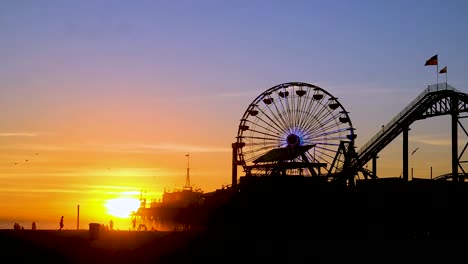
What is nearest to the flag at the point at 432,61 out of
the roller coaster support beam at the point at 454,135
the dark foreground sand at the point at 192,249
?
the roller coaster support beam at the point at 454,135

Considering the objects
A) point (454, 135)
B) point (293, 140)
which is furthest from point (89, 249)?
point (454, 135)

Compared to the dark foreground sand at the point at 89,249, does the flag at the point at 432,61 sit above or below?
above

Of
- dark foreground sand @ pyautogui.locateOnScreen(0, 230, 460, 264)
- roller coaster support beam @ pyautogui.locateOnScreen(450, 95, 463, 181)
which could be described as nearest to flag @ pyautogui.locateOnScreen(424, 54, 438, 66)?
roller coaster support beam @ pyautogui.locateOnScreen(450, 95, 463, 181)

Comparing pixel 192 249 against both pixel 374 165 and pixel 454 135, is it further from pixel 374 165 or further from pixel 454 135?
pixel 454 135

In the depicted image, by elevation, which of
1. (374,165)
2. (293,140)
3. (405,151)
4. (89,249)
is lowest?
(89,249)

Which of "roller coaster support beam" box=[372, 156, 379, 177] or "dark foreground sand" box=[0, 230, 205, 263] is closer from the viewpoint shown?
"dark foreground sand" box=[0, 230, 205, 263]

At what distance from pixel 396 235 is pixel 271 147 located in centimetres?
2881

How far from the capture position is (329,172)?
8894cm

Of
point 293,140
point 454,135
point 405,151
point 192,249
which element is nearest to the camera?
point 192,249

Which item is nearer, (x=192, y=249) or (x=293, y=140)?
(x=192, y=249)

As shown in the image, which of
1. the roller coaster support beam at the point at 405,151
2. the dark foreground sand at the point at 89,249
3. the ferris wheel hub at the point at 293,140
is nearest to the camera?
the dark foreground sand at the point at 89,249

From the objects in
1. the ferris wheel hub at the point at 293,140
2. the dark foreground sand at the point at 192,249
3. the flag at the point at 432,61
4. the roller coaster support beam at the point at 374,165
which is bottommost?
the dark foreground sand at the point at 192,249

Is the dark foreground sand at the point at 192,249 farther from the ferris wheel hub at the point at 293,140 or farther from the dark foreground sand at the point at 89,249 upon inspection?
the ferris wheel hub at the point at 293,140

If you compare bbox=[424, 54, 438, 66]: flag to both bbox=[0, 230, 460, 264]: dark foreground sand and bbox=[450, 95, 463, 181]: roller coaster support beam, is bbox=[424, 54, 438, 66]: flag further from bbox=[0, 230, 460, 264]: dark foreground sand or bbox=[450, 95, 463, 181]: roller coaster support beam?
bbox=[0, 230, 460, 264]: dark foreground sand
